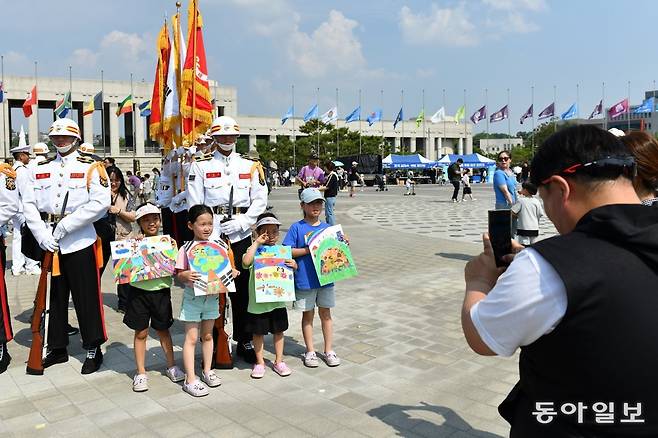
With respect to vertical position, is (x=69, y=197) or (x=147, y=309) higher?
(x=69, y=197)

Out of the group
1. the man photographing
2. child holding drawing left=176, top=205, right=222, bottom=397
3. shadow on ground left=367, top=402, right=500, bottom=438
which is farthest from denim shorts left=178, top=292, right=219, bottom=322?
the man photographing

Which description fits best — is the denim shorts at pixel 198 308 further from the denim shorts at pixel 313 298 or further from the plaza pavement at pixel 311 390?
the denim shorts at pixel 313 298

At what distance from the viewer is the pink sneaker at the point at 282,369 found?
478cm

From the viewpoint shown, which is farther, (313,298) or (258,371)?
(313,298)

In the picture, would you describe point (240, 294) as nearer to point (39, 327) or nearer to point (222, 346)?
point (222, 346)

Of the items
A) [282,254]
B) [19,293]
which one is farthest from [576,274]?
[19,293]

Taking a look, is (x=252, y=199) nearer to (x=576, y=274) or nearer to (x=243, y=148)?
(x=576, y=274)

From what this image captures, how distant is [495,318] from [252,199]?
410 centimetres

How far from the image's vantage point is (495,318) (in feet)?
5.05

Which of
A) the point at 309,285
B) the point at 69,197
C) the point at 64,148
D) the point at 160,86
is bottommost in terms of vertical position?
the point at 309,285

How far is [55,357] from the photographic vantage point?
17.0 ft

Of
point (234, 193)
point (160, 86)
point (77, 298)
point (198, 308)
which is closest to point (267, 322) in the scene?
point (198, 308)

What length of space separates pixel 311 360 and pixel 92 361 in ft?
6.42

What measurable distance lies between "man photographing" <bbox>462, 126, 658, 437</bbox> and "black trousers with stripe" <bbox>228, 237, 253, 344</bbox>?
3792mm
